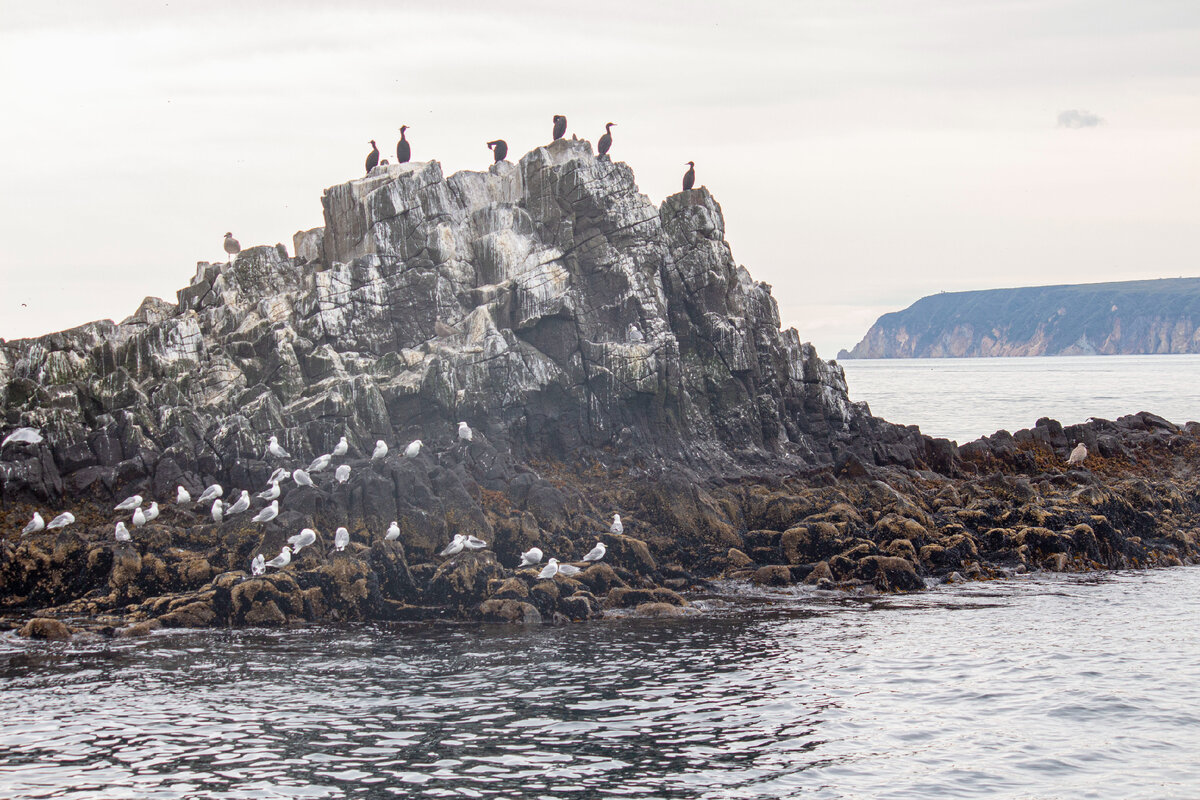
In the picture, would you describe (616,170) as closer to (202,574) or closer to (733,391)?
(733,391)

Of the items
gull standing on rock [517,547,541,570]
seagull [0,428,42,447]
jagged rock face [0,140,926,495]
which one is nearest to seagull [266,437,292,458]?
jagged rock face [0,140,926,495]

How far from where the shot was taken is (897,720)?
62.4ft

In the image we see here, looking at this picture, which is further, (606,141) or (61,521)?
(606,141)

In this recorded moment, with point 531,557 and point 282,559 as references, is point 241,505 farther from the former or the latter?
point 531,557

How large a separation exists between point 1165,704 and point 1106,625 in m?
6.27

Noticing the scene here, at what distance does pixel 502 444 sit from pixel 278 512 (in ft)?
32.5

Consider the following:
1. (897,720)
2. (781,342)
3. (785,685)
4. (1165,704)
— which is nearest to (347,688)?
(785,685)

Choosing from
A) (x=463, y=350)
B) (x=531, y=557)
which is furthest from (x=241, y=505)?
(x=463, y=350)

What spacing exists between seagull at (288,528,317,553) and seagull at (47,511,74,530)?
7.85m

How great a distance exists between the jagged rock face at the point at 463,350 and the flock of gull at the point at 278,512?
5.74 feet

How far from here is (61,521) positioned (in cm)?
3109

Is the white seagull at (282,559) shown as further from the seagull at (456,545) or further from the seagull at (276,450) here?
the seagull at (276,450)

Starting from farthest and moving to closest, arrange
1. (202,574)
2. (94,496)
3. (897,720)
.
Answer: (94,496) < (202,574) < (897,720)

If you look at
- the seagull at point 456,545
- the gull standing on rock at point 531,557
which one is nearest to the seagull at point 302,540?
the seagull at point 456,545
